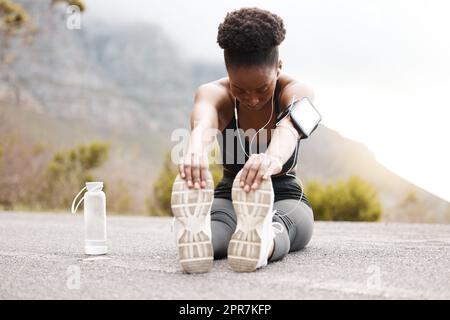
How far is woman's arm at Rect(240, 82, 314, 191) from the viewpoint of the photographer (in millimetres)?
2254

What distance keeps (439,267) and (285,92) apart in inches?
41.5

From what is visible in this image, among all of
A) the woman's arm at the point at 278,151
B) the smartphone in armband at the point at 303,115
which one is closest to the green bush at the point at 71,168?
the woman's arm at the point at 278,151

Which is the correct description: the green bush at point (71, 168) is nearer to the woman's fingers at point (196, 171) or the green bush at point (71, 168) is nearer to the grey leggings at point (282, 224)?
the grey leggings at point (282, 224)

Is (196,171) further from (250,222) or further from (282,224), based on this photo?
(282,224)

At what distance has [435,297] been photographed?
6.23 ft

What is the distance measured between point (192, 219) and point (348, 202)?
7.23 m

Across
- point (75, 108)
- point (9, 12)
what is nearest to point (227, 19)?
point (9, 12)

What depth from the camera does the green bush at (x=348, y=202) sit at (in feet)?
29.8

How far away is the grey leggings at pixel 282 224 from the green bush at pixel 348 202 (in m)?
6.23

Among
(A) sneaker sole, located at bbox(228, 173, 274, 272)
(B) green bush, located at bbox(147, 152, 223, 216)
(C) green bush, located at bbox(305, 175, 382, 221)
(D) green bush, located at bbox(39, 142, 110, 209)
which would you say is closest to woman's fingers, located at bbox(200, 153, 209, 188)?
(A) sneaker sole, located at bbox(228, 173, 274, 272)

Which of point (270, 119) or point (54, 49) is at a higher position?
point (54, 49)

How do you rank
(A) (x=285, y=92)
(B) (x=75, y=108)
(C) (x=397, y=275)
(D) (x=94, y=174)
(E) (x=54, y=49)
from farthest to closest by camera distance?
1. (E) (x=54, y=49)
2. (B) (x=75, y=108)
3. (D) (x=94, y=174)
4. (A) (x=285, y=92)
5. (C) (x=397, y=275)
